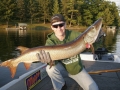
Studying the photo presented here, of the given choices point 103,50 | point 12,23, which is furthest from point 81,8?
point 103,50

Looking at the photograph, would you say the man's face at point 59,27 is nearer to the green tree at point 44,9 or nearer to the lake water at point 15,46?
the lake water at point 15,46

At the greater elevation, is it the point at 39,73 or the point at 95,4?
the point at 95,4

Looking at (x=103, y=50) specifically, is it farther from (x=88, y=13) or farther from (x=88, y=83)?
(x=88, y=13)

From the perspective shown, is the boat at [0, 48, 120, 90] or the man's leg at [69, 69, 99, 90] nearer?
the man's leg at [69, 69, 99, 90]

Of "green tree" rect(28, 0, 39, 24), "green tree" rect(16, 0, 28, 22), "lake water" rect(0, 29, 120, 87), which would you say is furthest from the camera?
"green tree" rect(28, 0, 39, 24)

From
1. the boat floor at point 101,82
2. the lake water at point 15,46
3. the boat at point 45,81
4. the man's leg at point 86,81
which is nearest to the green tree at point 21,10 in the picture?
the lake water at point 15,46

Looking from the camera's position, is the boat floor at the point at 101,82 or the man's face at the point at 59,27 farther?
the boat floor at the point at 101,82

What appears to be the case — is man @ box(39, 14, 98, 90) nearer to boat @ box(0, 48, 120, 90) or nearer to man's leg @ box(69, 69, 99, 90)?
man's leg @ box(69, 69, 99, 90)

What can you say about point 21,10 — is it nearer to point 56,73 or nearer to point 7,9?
point 7,9

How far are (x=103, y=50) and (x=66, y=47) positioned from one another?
5.20 metres

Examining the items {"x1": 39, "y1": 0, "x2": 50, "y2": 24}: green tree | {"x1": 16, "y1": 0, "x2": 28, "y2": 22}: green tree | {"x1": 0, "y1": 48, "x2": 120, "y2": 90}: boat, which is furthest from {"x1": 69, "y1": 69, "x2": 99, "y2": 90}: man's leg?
{"x1": 39, "y1": 0, "x2": 50, "y2": 24}: green tree

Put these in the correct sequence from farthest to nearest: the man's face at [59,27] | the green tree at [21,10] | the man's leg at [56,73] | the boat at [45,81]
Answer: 1. the green tree at [21,10]
2. the boat at [45,81]
3. the man's leg at [56,73]
4. the man's face at [59,27]

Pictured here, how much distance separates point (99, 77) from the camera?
5.26 meters

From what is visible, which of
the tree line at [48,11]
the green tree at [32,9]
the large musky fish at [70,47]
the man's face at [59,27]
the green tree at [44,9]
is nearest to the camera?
the large musky fish at [70,47]
